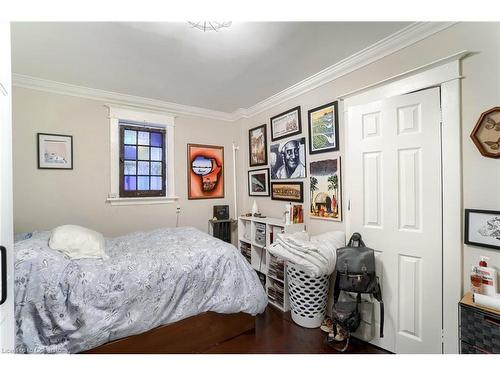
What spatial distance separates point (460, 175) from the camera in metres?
1.41

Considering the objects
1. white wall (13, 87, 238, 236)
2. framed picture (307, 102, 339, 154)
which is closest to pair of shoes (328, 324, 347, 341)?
framed picture (307, 102, 339, 154)

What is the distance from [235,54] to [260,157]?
146cm

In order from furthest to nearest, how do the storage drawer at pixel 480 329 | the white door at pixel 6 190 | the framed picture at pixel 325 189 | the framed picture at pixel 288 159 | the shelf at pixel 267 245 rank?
the framed picture at pixel 288 159
the shelf at pixel 267 245
the framed picture at pixel 325 189
the storage drawer at pixel 480 329
the white door at pixel 6 190

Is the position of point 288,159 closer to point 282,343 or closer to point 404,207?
point 404,207

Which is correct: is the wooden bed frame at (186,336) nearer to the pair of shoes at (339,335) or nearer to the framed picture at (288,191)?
the pair of shoes at (339,335)

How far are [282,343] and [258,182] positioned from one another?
190 centimetres

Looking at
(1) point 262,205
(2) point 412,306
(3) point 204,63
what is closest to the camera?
(2) point 412,306

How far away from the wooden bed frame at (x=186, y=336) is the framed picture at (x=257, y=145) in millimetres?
1912

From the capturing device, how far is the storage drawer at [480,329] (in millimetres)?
1099

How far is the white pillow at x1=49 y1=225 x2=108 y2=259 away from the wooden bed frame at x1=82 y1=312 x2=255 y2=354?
0.61m

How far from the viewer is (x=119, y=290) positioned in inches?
59.1

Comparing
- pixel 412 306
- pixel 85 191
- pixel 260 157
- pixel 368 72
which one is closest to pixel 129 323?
pixel 85 191

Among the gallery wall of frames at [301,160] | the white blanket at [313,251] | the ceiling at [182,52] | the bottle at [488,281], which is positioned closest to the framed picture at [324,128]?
the gallery wall of frames at [301,160]

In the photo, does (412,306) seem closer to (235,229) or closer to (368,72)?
(368,72)
